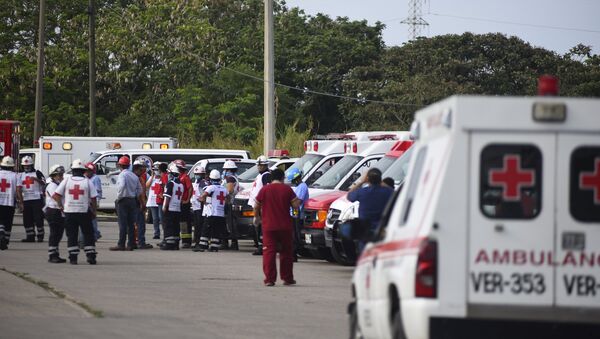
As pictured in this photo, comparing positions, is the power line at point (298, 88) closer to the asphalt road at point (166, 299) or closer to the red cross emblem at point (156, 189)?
the red cross emblem at point (156, 189)

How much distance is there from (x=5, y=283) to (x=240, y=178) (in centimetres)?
1255

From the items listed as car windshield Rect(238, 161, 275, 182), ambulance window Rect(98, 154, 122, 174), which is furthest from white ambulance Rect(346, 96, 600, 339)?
ambulance window Rect(98, 154, 122, 174)

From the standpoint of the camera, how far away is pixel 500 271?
845 centimetres

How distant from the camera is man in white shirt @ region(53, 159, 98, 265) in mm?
22047

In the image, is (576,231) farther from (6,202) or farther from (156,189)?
(156,189)

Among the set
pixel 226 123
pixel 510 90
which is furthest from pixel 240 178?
pixel 510 90

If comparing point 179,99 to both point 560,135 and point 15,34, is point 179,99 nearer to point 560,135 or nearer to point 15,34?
point 15,34

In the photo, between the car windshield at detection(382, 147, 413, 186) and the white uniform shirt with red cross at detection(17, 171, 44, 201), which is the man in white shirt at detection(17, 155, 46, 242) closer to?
the white uniform shirt with red cross at detection(17, 171, 44, 201)

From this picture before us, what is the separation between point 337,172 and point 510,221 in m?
17.0

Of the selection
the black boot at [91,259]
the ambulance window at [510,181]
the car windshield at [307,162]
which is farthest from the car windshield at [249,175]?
the ambulance window at [510,181]

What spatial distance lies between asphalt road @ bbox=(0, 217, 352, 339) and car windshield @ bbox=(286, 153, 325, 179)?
9.46 feet

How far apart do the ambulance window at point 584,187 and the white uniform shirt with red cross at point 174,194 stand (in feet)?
62.9

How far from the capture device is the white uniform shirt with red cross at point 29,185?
28.6 metres

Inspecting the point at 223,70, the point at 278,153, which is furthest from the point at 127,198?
the point at 223,70
